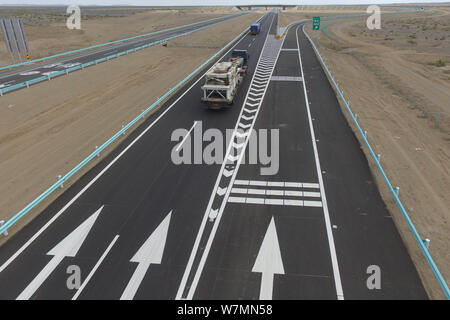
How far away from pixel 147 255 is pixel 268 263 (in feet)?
14.9

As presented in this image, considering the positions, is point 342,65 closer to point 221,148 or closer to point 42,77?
point 221,148

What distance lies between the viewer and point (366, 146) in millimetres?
19062

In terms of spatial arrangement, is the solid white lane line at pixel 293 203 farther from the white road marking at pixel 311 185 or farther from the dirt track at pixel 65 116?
the dirt track at pixel 65 116

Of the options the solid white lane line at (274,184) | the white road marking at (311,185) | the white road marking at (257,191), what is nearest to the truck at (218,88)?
the solid white lane line at (274,184)

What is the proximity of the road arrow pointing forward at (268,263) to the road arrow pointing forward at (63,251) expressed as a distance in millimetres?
7062

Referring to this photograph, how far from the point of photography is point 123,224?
13.0m

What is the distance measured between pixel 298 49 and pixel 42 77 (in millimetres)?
38424

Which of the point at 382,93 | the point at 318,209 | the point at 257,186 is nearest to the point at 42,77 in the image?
the point at 257,186

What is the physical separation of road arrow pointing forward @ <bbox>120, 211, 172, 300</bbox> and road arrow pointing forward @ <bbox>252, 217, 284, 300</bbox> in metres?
3.74

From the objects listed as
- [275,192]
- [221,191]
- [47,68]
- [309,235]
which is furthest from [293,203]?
[47,68]

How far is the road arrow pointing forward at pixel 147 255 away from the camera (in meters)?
10.2

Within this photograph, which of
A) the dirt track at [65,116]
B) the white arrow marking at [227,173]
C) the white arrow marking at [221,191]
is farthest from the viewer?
the white arrow marking at [227,173]
